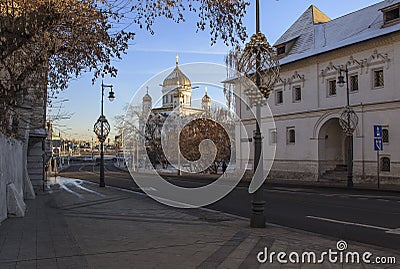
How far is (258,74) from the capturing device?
436 inches

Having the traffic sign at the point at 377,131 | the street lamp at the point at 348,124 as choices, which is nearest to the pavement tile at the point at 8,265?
the traffic sign at the point at 377,131

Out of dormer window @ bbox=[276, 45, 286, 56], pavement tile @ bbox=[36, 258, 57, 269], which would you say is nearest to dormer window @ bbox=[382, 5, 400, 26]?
dormer window @ bbox=[276, 45, 286, 56]

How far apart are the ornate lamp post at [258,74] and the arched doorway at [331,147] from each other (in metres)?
25.7

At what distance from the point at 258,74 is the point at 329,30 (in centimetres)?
3063

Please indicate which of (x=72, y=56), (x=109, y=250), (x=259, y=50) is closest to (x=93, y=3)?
(x=72, y=56)

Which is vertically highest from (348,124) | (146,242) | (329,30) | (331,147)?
(329,30)

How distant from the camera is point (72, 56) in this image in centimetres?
978

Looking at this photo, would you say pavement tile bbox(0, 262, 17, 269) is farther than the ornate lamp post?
No

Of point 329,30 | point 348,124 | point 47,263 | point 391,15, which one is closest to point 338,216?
point 47,263

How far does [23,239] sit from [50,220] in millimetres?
3309

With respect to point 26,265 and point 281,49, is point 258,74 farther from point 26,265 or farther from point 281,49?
point 281,49

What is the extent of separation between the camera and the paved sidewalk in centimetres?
729

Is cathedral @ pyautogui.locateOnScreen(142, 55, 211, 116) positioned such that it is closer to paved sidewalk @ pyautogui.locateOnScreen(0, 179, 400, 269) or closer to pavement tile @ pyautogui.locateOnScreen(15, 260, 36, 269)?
paved sidewalk @ pyautogui.locateOnScreen(0, 179, 400, 269)

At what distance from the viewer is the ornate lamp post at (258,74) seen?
11.0 metres
